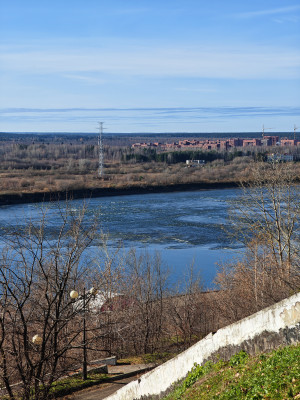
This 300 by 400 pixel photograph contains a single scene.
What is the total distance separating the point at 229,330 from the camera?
21.9 feet

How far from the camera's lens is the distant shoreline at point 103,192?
4322cm

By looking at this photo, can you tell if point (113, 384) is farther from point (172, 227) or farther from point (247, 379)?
point (172, 227)

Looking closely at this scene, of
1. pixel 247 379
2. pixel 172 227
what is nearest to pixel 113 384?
pixel 247 379

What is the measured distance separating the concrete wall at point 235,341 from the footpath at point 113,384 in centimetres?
190

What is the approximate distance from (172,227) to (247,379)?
76.1 ft

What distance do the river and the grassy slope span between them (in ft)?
28.1

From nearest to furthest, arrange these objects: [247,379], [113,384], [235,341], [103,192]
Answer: [247,379] < [235,341] < [113,384] < [103,192]

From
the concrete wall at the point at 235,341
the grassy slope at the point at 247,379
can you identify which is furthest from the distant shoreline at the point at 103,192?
the grassy slope at the point at 247,379

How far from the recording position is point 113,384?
33.3 feet

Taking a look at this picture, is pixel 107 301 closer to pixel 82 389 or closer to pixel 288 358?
pixel 82 389

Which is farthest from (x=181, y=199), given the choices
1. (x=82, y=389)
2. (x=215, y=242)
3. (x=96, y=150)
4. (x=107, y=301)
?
(x=96, y=150)

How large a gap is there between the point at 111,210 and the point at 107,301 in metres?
22.3

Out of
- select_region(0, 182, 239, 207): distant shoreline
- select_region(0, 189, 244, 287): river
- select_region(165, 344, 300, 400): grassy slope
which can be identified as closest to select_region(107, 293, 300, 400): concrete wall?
select_region(165, 344, 300, 400): grassy slope

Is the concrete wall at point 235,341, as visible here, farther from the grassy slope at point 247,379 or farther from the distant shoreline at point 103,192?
the distant shoreline at point 103,192
